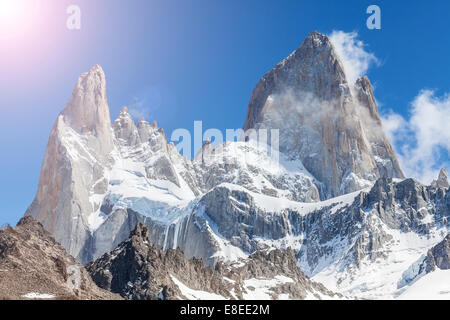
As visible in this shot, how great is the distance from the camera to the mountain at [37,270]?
119625 mm

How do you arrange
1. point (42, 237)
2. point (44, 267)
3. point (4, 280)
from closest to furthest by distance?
point (4, 280), point (44, 267), point (42, 237)

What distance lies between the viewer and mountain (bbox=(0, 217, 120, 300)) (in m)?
120

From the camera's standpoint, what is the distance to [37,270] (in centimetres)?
12681
